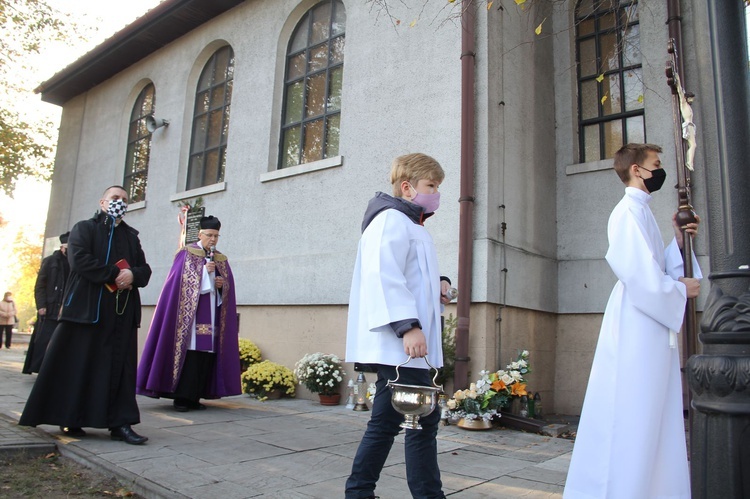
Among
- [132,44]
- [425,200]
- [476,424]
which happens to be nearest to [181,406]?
[476,424]

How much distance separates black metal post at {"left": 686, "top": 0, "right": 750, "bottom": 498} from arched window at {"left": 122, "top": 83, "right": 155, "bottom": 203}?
1226 centimetres

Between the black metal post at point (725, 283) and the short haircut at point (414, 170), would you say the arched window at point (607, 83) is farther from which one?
the black metal post at point (725, 283)

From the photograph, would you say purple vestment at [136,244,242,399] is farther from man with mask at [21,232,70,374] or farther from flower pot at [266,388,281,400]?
man with mask at [21,232,70,374]

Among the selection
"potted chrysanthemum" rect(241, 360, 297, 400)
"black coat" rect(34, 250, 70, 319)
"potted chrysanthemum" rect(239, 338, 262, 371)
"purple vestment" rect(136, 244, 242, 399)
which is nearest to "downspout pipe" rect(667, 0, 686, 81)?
"purple vestment" rect(136, 244, 242, 399)

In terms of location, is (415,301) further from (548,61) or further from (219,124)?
(219,124)

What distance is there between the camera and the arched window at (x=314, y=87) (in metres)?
9.55

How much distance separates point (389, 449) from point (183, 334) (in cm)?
451

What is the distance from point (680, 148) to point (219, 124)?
946 centimetres

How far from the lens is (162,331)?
22.9ft

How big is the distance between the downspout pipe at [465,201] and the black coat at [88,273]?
3.33m

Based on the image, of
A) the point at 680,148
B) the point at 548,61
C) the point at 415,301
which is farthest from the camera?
the point at 548,61

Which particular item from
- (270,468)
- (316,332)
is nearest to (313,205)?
(316,332)

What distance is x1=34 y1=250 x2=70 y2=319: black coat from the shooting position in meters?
9.01

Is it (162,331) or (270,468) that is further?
(162,331)
